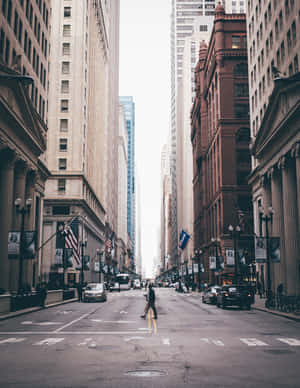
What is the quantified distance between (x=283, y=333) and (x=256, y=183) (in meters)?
45.6

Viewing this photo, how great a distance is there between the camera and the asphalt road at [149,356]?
10.5 meters

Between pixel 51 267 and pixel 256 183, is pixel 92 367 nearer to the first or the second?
pixel 256 183

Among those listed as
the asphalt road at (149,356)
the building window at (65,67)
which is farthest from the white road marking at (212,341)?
the building window at (65,67)

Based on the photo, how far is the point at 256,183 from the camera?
65.0 m

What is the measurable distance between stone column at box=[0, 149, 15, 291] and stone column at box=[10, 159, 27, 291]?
2888 mm

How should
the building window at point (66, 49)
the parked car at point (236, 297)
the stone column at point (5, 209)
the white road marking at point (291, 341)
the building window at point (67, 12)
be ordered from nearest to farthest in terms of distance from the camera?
1. the white road marking at point (291, 341)
2. the parked car at point (236, 297)
3. the stone column at point (5, 209)
4. the building window at point (66, 49)
5. the building window at point (67, 12)

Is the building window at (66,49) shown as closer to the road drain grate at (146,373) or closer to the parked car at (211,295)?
the parked car at (211,295)

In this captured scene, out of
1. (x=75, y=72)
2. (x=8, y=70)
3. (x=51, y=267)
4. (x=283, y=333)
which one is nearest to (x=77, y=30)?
(x=75, y=72)

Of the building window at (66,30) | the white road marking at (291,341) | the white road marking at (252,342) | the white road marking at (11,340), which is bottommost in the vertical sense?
the white road marking at (291,341)

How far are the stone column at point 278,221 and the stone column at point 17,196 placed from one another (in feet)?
83.6

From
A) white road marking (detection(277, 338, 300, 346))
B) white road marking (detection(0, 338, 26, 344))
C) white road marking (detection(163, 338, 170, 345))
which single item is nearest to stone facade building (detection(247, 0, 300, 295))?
white road marking (detection(277, 338, 300, 346))

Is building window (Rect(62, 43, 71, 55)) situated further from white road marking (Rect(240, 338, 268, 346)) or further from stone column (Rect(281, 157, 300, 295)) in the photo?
white road marking (Rect(240, 338, 268, 346))

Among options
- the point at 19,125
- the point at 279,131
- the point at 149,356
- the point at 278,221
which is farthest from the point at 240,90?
the point at 149,356

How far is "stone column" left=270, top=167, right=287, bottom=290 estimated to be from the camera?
4888 cm
